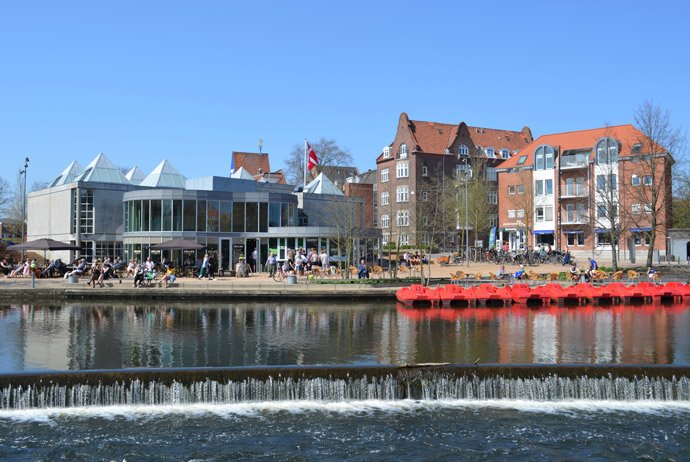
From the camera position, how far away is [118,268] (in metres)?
39.4

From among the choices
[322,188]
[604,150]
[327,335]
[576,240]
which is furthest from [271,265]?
[604,150]

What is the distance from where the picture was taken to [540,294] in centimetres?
2908

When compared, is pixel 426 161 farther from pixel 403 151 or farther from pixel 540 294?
pixel 540 294

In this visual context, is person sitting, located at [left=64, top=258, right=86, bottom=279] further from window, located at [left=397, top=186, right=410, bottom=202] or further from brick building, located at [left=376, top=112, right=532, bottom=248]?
window, located at [left=397, top=186, right=410, bottom=202]

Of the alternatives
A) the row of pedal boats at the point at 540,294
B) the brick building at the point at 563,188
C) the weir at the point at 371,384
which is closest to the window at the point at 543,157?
the brick building at the point at 563,188

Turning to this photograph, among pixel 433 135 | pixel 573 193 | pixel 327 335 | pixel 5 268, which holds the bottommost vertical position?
pixel 327 335

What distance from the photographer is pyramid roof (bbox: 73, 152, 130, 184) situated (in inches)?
1900

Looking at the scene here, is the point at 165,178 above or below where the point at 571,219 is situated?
above

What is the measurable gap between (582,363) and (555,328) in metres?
6.35

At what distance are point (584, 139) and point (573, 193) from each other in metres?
6.20

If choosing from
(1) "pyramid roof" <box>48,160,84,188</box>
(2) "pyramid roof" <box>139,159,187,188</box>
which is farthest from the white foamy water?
(1) "pyramid roof" <box>48,160,84,188</box>

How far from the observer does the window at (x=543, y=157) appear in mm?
62853

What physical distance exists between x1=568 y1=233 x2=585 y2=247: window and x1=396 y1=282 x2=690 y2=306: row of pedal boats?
3126 centimetres

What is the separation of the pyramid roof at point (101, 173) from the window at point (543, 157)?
40.0 metres
